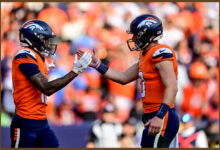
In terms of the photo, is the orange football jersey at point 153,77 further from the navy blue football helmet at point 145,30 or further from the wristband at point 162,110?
the wristband at point 162,110

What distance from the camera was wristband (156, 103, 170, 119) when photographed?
517 centimetres

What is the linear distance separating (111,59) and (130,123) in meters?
1.51

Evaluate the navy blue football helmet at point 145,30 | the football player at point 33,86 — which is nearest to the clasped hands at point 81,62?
the football player at point 33,86

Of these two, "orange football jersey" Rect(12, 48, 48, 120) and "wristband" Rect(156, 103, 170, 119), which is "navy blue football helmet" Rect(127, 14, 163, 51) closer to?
"wristband" Rect(156, 103, 170, 119)

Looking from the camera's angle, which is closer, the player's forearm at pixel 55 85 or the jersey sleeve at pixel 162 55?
the jersey sleeve at pixel 162 55

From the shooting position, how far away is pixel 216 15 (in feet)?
36.9

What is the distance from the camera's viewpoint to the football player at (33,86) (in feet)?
18.1

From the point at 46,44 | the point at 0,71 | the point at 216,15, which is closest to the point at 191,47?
the point at 216,15

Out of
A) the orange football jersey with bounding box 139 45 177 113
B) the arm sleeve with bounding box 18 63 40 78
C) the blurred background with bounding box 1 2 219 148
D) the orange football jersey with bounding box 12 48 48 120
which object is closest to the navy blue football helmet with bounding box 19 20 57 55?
the orange football jersey with bounding box 12 48 48 120

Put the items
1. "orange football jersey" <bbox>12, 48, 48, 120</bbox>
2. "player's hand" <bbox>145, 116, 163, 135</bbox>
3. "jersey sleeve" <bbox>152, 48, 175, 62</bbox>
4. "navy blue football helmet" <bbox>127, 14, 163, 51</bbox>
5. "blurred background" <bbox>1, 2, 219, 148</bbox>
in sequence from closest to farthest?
"player's hand" <bbox>145, 116, 163, 135</bbox> → "jersey sleeve" <bbox>152, 48, 175, 62</bbox> → "orange football jersey" <bbox>12, 48, 48, 120</bbox> → "navy blue football helmet" <bbox>127, 14, 163, 51</bbox> → "blurred background" <bbox>1, 2, 219, 148</bbox>

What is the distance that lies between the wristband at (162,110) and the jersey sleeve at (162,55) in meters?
0.54

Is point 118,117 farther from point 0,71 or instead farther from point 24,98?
point 24,98

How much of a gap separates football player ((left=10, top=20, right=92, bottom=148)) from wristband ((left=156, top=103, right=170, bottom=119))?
3.62 feet

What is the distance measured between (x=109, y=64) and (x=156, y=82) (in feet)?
13.1
